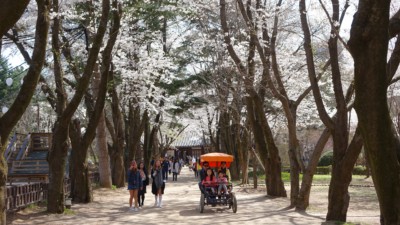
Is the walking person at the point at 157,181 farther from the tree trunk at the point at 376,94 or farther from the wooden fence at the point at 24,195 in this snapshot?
the tree trunk at the point at 376,94

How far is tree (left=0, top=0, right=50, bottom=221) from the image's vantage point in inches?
330

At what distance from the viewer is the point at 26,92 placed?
9930 millimetres

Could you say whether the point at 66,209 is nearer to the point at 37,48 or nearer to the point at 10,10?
the point at 37,48

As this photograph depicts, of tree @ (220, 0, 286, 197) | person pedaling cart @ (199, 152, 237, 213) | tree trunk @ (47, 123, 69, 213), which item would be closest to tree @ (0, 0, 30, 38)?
tree trunk @ (47, 123, 69, 213)

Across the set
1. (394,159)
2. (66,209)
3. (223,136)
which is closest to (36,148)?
(66,209)

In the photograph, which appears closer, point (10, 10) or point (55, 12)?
point (10, 10)

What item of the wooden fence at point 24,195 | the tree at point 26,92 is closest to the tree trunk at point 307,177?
the wooden fence at point 24,195

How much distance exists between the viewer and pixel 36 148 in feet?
81.6

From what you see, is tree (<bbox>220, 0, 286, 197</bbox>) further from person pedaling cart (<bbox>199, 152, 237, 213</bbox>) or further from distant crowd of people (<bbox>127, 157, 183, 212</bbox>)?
distant crowd of people (<bbox>127, 157, 183, 212</bbox>)

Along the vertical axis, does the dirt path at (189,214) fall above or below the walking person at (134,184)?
below

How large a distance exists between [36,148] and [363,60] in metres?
21.9

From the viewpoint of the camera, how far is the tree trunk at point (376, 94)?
539 centimetres

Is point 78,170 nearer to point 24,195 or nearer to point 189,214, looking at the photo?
point 24,195

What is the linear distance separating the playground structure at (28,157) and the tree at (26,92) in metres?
10.2
